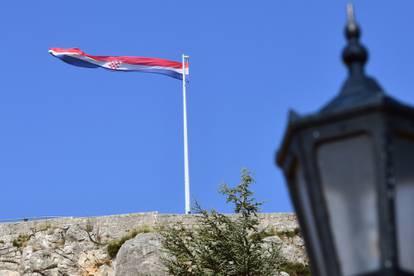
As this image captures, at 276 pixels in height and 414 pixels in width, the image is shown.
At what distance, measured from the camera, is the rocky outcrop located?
81.0ft

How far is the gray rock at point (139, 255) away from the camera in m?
23.9

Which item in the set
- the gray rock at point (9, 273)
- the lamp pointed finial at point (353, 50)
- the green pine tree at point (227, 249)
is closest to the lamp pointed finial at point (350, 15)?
the lamp pointed finial at point (353, 50)

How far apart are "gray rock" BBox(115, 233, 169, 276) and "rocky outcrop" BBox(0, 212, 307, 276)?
0.08 feet

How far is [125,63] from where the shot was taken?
2992 centimetres

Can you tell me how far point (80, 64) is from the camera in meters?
29.7

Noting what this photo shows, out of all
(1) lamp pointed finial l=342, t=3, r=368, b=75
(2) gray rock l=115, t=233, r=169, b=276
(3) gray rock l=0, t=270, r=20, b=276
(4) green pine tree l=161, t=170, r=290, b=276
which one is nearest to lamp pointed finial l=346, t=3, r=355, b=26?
(1) lamp pointed finial l=342, t=3, r=368, b=75

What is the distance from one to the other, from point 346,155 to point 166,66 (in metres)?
27.0

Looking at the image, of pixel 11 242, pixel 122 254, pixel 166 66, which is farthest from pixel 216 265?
pixel 166 66

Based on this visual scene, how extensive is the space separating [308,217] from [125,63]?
27.1 meters

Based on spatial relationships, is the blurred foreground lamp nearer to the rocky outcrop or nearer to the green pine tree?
the green pine tree

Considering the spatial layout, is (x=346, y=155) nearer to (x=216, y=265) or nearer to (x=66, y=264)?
(x=216, y=265)

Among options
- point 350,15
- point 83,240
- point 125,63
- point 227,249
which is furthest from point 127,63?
point 350,15

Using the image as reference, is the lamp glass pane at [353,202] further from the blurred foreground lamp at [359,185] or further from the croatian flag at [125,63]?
the croatian flag at [125,63]

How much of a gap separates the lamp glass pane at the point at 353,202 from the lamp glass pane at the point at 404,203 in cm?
7
